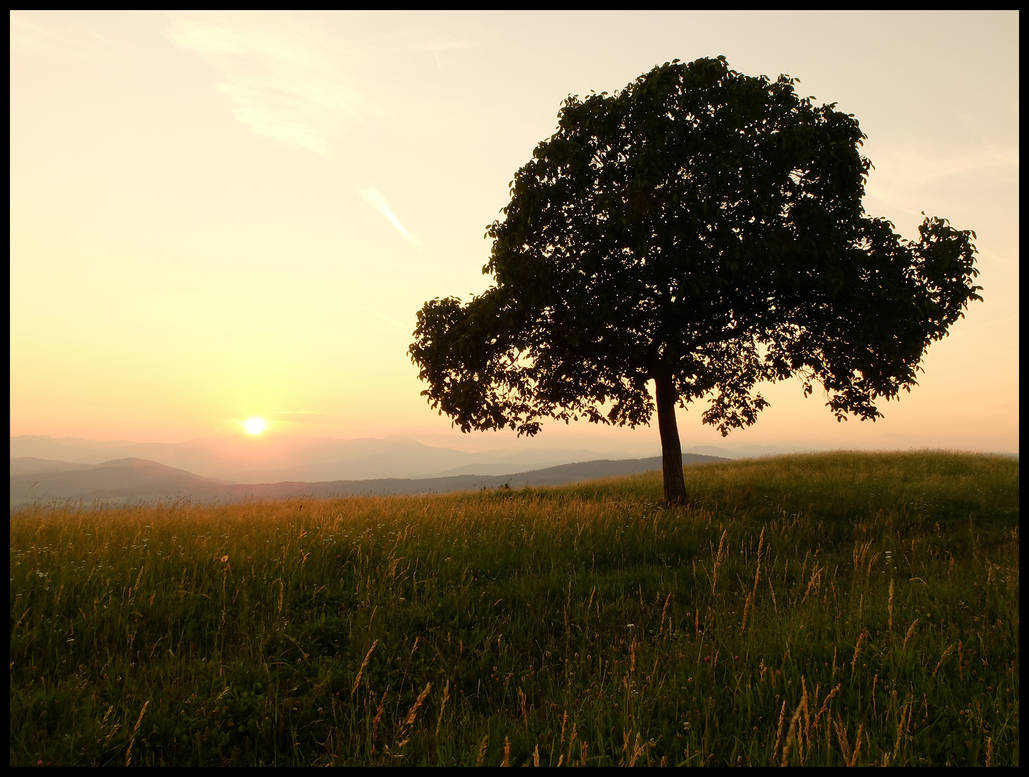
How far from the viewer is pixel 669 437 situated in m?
16.6

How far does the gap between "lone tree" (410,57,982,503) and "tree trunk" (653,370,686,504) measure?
0.04m

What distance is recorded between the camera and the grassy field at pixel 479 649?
4145mm

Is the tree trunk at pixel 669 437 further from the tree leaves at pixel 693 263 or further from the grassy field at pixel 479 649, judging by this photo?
the grassy field at pixel 479 649

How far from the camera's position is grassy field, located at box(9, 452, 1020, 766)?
4145mm

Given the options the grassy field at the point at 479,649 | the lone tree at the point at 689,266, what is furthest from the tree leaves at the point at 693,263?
the grassy field at the point at 479,649

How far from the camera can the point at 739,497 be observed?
16875 millimetres

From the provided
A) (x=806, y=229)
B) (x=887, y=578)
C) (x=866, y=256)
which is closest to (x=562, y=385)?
(x=806, y=229)

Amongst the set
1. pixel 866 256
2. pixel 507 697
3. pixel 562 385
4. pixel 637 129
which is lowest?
pixel 507 697

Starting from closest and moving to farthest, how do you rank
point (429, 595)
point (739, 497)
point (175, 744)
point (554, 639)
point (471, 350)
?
point (175, 744) → point (554, 639) → point (429, 595) → point (471, 350) → point (739, 497)

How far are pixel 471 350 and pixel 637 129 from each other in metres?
7.24

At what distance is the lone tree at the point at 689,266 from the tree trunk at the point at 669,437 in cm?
4

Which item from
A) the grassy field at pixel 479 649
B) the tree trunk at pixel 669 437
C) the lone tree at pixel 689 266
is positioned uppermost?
the lone tree at pixel 689 266

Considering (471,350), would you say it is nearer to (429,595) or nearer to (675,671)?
(429,595)

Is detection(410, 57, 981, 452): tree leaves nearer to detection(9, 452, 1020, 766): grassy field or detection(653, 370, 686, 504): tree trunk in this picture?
detection(653, 370, 686, 504): tree trunk
